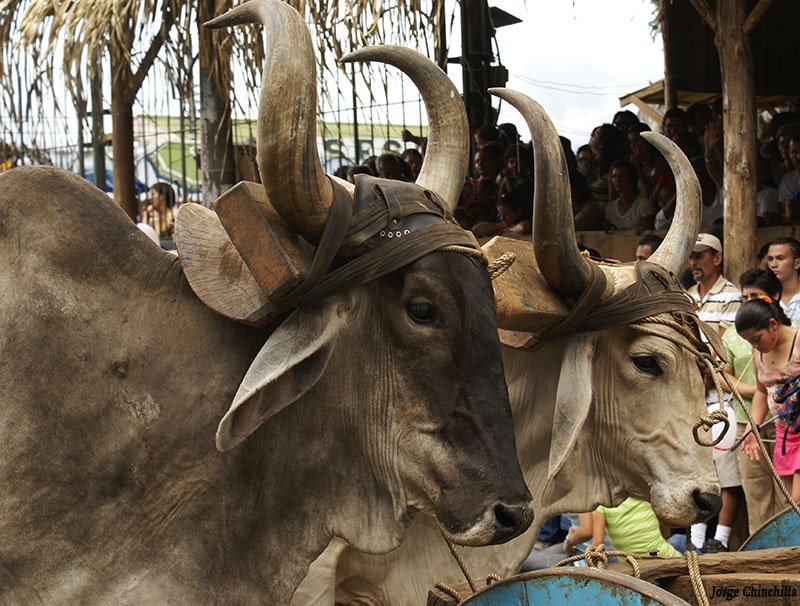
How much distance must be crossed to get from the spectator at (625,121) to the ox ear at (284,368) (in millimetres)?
6504

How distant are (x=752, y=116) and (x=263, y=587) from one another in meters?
4.54

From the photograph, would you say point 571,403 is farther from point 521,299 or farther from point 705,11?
point 705,11

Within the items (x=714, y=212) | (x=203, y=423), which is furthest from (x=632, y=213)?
(x=203, y=423)

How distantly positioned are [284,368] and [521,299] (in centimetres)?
109

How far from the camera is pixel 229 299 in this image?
7.13 feet

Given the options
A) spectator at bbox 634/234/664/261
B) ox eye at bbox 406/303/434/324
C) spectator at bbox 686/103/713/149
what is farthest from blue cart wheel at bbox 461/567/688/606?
spectator at bbox 686/103/713/149

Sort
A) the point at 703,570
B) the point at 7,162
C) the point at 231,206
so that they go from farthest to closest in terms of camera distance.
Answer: the point at 7,162 → the point at 703,570 → the point at 231,206

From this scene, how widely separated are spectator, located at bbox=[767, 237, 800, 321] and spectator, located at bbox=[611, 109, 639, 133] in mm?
2936

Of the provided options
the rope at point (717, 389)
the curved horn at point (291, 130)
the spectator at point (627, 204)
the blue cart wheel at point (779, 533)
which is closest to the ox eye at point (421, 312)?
the curved horn at point (291, 130)

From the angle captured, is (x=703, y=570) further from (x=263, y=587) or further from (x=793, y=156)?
(x=793, y=156)

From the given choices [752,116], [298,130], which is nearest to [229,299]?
[298,130]

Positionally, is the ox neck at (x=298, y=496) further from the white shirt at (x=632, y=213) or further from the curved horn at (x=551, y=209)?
the white shirt at (x=632, y=213)

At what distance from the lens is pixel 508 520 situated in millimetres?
2129

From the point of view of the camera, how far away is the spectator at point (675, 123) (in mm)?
7309
